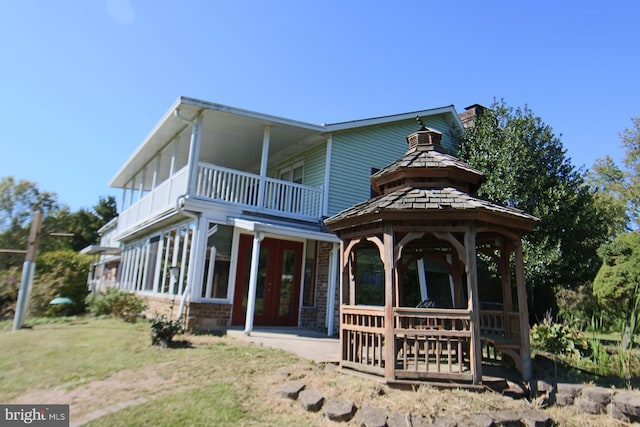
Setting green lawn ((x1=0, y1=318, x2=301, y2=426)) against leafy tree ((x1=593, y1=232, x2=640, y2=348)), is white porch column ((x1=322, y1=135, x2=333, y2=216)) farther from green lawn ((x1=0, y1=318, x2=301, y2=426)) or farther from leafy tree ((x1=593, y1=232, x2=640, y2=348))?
leafy tree ((x1=593, y1=232, x2=640, y2=348))

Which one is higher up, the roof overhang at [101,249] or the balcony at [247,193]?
the balcony at [247,193]

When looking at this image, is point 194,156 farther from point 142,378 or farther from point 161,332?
point 142,378

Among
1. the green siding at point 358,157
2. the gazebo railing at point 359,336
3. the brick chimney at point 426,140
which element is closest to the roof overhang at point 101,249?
the green siding at point 358,157

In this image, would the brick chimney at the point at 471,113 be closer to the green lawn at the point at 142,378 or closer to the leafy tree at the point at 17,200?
the green lawn at the point at 142,378

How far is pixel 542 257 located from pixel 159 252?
481 inches

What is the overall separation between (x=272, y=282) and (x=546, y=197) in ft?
28.6

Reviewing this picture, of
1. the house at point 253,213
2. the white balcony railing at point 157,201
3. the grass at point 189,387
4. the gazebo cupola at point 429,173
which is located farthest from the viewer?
the white balcony railing at point 157,201

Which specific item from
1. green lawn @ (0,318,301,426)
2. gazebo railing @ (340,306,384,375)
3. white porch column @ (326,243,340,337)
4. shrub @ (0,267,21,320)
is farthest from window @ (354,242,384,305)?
shrub @ (0,267,21,320)

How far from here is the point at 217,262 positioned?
10758mm

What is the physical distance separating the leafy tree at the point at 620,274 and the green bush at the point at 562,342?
132 centimetres

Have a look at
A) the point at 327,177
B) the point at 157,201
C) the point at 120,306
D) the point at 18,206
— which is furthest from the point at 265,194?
the point at 18,206

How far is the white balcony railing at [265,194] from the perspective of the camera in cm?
1109

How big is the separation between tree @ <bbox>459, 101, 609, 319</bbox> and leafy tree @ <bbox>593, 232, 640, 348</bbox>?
66.0 inches

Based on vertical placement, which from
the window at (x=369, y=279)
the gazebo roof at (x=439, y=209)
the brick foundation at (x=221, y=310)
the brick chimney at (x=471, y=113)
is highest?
the brick chimney at (x=471, y=113)
